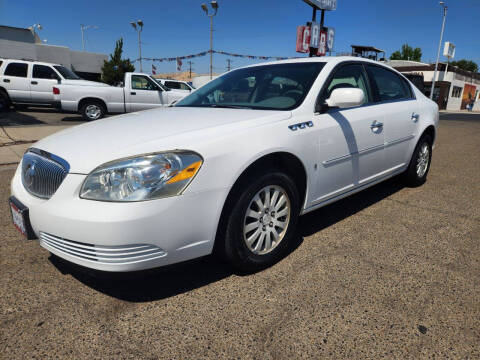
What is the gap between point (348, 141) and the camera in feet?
9.80

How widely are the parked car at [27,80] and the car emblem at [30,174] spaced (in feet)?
39.6

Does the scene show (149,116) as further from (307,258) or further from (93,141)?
(307,258)

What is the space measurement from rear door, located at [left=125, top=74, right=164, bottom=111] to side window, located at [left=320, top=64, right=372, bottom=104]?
384 inches

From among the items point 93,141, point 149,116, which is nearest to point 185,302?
point 93,141

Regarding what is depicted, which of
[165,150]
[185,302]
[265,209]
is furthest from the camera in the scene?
[265,209]

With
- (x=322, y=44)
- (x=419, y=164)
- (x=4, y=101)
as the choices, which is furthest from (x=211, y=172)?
(x=322, y=44)

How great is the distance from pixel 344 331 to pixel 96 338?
4.29ft

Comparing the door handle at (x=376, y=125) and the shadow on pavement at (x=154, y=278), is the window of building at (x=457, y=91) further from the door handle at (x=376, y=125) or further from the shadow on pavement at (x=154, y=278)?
the shadow on pavement at (x=154, y=278)

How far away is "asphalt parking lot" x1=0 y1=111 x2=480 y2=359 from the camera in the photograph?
1.78 metres

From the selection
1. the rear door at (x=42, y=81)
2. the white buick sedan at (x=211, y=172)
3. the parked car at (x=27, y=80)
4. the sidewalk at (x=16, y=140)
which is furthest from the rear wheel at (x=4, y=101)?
the white buick sedan at (x=211, y=172)

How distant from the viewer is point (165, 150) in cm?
196

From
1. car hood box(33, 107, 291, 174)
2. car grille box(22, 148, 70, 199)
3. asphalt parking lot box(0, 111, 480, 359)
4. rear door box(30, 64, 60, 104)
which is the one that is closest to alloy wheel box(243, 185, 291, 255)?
asphalt parking lot box(0, 111, 480, 359)

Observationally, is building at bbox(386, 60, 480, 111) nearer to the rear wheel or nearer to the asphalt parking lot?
the rear wheel

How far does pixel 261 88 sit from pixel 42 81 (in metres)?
12.6
